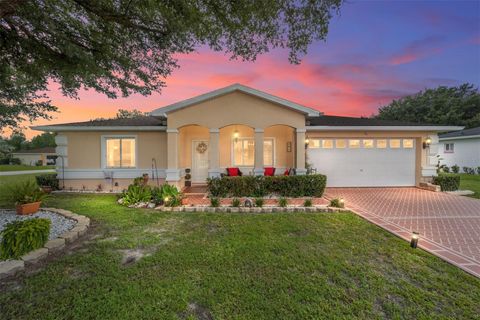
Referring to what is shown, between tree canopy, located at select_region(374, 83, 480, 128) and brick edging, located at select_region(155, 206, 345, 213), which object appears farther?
tree canopy, located at select_region(374, 83, 480, 128)

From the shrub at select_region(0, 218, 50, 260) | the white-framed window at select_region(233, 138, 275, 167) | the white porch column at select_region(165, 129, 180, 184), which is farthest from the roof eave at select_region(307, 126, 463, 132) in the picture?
the shrub at select_region(0, 218, 50, 260)

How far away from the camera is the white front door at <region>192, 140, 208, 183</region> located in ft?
39.5

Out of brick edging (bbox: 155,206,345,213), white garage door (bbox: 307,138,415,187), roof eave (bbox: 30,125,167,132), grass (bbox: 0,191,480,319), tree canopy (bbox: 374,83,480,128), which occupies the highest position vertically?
tree canopy (bbox: 374,83,480,128)

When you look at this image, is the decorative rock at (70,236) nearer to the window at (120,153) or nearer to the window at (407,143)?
the window at (120,153)

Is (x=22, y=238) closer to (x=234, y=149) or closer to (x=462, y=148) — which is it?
(x=234, y=149)

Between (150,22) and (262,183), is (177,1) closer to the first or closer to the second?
(150,22)

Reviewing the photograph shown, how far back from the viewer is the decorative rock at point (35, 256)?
3576mm

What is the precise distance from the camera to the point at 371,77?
1669 centimetres

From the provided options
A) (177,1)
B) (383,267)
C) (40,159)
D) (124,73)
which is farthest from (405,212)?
(40,159)

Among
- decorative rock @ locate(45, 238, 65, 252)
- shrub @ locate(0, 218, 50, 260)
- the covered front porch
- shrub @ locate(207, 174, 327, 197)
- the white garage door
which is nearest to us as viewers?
shrub @ locate(0, 218, 50, 260)

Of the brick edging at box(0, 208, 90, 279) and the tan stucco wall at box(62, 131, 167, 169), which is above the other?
the tan stucco wall at box(62, 131, 167, 169)

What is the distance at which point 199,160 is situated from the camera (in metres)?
12.1

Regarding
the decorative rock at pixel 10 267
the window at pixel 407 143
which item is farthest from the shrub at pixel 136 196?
the window at pixel 407 143

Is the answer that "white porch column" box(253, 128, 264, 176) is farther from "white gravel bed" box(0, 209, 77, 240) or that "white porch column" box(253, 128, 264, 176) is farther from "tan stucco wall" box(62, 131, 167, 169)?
"white gravel bed" box(0, 209, 77, 240)
